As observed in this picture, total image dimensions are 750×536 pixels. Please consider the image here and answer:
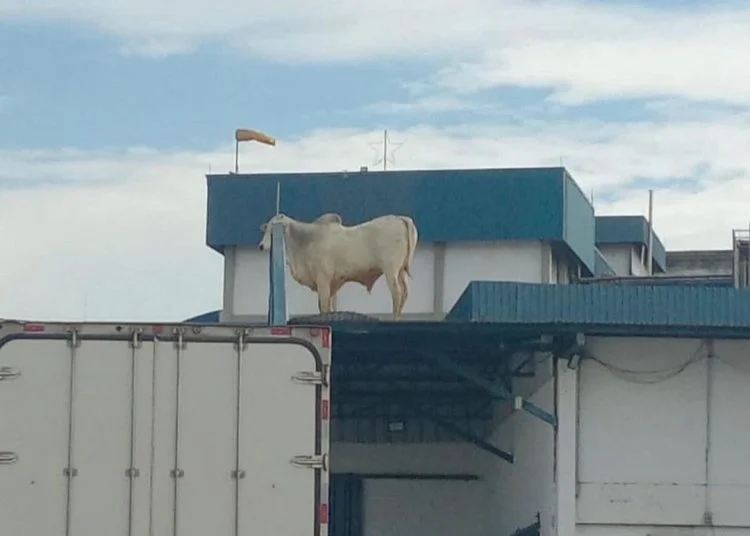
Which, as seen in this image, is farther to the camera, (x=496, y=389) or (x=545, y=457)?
(x=496, y=389)

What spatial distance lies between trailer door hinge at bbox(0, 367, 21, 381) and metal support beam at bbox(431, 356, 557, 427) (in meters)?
9.30

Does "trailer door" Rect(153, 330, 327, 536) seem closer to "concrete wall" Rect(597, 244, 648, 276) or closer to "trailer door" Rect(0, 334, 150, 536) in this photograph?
"trailer door" Rect(0, 334, 150, 536)

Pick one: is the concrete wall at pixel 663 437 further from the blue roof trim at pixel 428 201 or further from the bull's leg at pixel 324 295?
the blue roof trim at pixel 428 201

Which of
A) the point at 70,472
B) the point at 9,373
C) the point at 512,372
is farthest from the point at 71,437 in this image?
the point at 512,372

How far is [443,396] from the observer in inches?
1268

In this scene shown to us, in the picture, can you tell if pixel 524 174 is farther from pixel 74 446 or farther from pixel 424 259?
pixel 74 446

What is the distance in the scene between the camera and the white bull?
2920 cm

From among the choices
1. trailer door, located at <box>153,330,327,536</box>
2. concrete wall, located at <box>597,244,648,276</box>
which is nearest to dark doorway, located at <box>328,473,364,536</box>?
trailer door, located at <box>153,330,327,536</box>

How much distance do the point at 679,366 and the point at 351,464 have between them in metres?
14.7

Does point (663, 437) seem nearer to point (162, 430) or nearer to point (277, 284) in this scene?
point (277, 284)

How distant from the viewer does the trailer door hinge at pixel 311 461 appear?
15.5m

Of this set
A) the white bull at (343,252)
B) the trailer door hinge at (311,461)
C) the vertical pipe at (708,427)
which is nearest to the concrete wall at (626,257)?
the white bull at (343,252)

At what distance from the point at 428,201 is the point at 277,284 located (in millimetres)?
16777

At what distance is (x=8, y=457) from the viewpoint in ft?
50.5
